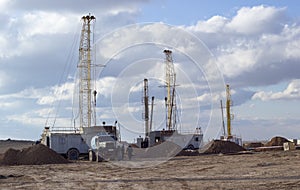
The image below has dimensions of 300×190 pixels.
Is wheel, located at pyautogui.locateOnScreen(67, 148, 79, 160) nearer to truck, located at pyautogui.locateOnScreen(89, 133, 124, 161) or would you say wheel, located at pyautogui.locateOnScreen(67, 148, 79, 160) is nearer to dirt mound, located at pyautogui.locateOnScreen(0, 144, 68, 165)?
truck, located at pyautogui.locateOnScreen(89, 133, 124, 161)

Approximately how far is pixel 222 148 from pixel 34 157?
26861mm

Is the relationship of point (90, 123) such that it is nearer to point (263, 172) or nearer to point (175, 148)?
point (175, 148)

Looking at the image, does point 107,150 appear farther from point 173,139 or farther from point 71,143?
point 173,139

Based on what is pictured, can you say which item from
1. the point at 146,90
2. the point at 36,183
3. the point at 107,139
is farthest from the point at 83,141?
the point at 36,183

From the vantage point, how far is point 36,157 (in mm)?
55781

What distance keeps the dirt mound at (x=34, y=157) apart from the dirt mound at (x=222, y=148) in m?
22.3

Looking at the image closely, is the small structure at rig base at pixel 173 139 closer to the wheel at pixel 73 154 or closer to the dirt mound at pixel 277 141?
the dirt mound at pixel 277 141

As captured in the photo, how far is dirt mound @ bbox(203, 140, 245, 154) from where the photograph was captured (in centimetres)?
7125

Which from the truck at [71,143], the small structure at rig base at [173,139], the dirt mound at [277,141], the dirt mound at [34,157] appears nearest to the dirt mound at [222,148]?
the small structure at rig base at [173,139]

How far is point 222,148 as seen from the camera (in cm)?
7256

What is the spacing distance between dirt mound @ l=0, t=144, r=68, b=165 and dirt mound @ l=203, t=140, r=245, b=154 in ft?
73.1

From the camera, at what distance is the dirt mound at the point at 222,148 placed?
71.2 metres

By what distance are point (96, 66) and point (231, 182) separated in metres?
55.2

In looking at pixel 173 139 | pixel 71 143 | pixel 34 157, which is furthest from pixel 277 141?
pixel 34 157
